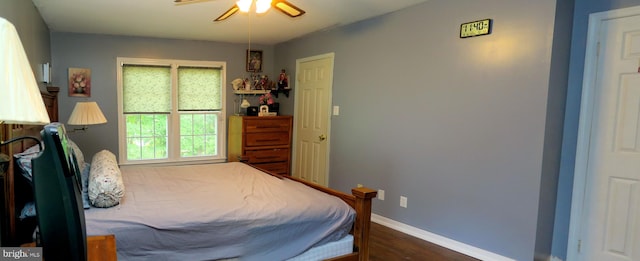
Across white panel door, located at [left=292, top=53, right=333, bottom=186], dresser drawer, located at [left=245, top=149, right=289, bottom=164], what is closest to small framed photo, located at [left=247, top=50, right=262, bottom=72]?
white panel door, located at [left=292, top=53, right=333, bottom=186]

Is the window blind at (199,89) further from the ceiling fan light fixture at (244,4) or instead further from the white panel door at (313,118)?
the ceiling fan light fixture at (244,4)

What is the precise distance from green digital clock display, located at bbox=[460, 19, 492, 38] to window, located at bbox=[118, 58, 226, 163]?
3.49 metres

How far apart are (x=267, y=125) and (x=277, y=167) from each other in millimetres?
637

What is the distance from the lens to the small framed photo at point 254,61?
541cm

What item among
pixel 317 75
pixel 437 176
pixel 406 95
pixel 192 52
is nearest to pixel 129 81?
pixel 192 52

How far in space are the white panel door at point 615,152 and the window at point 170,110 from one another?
4.40 m

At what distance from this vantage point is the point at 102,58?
15.0 ft

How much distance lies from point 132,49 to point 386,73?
3396 millimetres

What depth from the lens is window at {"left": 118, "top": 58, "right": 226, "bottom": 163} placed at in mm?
4785

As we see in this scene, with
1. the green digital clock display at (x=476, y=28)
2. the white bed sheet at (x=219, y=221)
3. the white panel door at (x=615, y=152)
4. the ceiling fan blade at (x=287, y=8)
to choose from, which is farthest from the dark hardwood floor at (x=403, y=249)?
the ceiling fan blade at (x=287, y=8)

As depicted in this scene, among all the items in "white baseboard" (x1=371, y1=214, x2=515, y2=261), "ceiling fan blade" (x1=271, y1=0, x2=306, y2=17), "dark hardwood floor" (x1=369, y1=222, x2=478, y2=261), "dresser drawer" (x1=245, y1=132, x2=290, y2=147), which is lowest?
"dark hardwood floor" (x1=369, y1=222, x2=478, y2=261)

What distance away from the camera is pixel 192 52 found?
16.5 feet

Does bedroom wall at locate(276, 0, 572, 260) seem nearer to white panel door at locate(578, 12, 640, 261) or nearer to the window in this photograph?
white panel door at locate(578, 12, 640, 261)

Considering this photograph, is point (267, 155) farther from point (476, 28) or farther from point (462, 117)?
point (476, 28)
